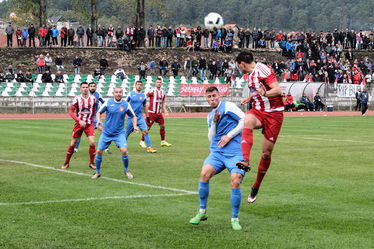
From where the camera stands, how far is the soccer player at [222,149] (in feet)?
27.6

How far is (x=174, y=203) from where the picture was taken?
34.1 feet

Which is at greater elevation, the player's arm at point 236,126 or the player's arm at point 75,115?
the player's arm at point 236,126

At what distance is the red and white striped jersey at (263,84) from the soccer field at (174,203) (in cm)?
151

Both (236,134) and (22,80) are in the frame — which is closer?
(236,134)

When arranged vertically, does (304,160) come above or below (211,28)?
below

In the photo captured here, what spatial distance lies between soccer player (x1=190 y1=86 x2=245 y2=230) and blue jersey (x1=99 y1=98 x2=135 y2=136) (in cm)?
513

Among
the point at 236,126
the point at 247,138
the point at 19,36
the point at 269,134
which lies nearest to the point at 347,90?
the point at 19,36

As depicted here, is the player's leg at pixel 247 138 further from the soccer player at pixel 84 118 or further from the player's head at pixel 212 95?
the soccer player at pixel 84 118

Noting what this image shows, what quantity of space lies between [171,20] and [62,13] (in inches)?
1180

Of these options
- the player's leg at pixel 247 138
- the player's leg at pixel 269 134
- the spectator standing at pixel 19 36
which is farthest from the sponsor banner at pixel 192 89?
the player's leg at pixel 247 138

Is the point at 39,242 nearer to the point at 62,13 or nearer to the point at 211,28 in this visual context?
the point at 211,28

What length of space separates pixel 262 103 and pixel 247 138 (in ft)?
3.10

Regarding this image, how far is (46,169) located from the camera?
48.9ft

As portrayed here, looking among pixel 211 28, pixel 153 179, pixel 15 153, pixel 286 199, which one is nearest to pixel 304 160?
pixel 153 179
